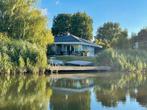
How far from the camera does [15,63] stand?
119 ft

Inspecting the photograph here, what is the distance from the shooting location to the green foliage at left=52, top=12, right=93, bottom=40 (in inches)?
3177

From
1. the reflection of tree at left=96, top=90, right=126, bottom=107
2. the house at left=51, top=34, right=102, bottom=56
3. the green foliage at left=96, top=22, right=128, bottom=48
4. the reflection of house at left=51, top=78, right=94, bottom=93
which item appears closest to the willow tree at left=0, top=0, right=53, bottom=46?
the reflection of house at left=51, top=78, right=94, bottom=93

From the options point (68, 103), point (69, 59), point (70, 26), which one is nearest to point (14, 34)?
point (69, 59)

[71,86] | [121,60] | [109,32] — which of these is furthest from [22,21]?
[109,32]

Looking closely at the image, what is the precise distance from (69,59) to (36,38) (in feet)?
40.3

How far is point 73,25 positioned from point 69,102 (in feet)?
211

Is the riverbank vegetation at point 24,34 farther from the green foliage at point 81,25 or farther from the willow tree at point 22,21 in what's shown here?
the green foliage at point 81,25

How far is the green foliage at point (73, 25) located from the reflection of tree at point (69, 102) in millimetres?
60920

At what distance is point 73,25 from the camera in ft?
266

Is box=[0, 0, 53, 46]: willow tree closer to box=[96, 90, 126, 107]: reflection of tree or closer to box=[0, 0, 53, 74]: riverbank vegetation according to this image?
box=[0, 0, 53, 74]: riverbank vegetation

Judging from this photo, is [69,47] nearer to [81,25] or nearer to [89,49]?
[89,49]

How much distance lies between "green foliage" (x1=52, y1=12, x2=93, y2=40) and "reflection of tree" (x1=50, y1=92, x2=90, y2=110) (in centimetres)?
6092

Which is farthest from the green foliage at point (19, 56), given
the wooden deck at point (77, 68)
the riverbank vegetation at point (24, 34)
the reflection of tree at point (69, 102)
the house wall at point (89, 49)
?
the house wall at point (89, 49)

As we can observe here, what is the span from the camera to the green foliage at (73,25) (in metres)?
80.7
